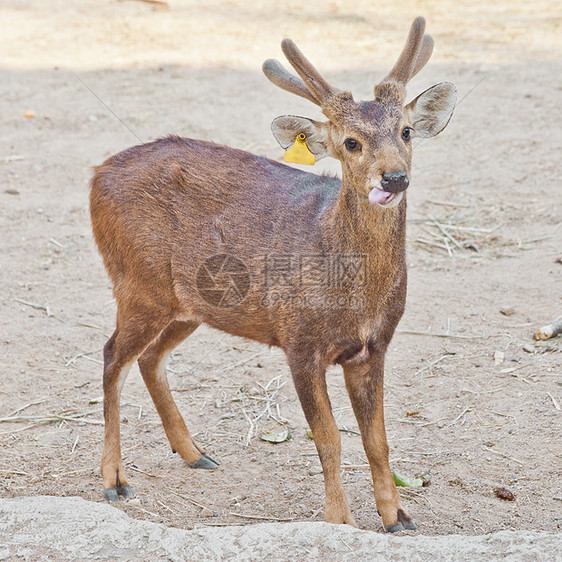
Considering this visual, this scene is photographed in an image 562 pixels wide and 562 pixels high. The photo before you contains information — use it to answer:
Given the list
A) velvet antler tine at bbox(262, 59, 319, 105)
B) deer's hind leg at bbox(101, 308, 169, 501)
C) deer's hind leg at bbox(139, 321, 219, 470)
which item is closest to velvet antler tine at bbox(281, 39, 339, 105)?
velvet antler tine at bbox(262, 59, 319, 105)

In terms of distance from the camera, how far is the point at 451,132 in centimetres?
949

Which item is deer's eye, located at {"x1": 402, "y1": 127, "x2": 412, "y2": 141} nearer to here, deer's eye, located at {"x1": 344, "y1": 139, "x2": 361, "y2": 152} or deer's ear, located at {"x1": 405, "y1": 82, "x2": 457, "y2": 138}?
deer's ear, located at {"x1": 405, "y1": 82, "x2": 457, "y2": 138}

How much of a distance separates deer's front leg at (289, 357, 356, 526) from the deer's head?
91cm

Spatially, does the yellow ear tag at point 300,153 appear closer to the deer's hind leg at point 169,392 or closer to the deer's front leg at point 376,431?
the deer's front leg at point 376,431

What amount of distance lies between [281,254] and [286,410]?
1450 millimetres

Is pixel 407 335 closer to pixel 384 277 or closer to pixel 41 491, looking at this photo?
pixel 384 277

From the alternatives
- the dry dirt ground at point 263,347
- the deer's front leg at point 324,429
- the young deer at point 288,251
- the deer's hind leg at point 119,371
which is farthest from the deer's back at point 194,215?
the dry dirt ground at point 263,347

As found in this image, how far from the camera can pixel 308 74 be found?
4.30 m

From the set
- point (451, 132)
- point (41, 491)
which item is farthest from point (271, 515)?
point (451, 132)

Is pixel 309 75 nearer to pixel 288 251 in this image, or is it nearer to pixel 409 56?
pixel 409 56

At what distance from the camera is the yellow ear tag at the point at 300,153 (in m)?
4.38

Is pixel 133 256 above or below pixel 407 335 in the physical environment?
above

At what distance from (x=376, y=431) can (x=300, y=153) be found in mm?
1477

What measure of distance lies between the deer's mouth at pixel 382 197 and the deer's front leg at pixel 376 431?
32.5 inches
